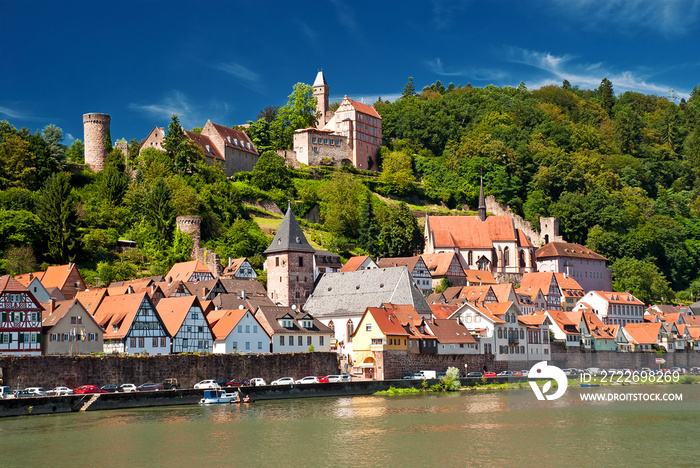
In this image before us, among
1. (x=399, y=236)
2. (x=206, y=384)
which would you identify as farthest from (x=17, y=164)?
(x=206, y=384)

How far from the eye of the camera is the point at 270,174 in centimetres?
10756

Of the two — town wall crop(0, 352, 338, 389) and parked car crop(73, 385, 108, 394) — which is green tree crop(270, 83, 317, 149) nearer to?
town wall crop(0, 352, 338, 389)

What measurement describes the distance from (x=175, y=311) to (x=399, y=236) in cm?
4072

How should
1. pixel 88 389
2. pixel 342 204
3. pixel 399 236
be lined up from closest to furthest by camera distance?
pixel 88 389 < pixel 399 236 < pixel 342 204

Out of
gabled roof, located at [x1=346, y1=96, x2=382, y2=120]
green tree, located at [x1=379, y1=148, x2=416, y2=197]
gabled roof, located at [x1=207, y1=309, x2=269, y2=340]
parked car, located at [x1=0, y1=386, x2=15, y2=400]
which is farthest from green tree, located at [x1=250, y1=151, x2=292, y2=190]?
parked car, located at [x1=0, y1=386, x2=15, y2=400]

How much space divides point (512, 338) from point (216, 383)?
28521 mm

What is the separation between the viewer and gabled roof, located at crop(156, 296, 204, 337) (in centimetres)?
6134

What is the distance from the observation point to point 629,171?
134m

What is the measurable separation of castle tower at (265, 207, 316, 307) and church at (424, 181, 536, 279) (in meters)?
26.3

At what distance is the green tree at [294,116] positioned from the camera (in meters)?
125

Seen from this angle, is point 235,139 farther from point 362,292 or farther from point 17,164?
point 362,292

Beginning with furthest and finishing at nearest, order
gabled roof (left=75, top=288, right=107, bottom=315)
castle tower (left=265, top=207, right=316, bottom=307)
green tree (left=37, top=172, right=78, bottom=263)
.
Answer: green tree (left=37, top=172, right=78, bottom=263) → castle tower (left=265, top=207, right=316, bottom=307) → gabled roof (left=75, top=288, right=107, bottom=315)

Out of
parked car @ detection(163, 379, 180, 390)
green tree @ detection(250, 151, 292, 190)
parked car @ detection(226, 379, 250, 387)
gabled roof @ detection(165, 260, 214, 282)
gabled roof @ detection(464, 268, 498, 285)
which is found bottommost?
parked car @ detection(226, 379, 250, 387)

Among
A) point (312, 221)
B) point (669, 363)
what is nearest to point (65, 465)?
point (669, 363)
